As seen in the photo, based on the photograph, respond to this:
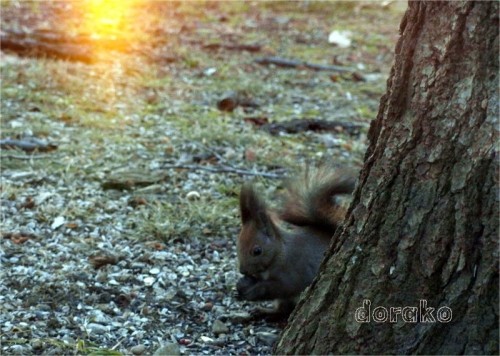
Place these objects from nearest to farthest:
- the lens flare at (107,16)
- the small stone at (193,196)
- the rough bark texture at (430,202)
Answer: the rough bark texture at (430,202)
the small stone at (193,196)
the lens flare at (107,16)

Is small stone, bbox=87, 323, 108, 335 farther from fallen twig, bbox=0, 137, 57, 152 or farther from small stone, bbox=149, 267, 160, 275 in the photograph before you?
fallen twig, bbox=0, 137, 57, 152

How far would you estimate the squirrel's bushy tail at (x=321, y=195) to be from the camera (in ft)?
12.4

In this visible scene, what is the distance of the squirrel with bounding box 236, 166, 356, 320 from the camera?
3.76 meters

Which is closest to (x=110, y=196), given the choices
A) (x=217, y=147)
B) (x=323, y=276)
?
(x=217, y=147)

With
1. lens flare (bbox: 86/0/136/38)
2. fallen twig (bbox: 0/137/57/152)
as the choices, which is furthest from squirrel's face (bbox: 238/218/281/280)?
lens flare (bbox: 86/0/136/38)

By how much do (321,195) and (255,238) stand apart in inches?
12.5

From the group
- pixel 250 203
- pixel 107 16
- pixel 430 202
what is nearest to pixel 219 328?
pixel 250 203

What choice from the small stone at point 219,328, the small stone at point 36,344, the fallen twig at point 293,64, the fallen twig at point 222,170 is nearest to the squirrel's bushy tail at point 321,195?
the small stone at point 219,328

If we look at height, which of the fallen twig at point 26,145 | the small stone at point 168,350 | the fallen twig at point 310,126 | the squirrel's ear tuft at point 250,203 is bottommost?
the small stone at point 168,350

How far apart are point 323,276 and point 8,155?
2.82 meters

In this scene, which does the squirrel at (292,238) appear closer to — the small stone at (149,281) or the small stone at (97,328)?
the small stone at (149,281)

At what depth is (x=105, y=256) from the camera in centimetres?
378

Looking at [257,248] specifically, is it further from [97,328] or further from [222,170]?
[222,170]

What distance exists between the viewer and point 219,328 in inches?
133
